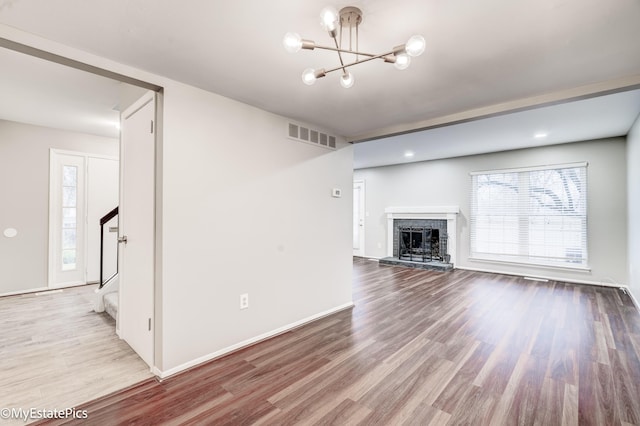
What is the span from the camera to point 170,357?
2229 mm

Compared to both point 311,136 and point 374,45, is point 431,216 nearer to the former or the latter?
point 311,136

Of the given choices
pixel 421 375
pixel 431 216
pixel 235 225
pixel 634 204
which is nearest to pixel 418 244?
pixel 431 216

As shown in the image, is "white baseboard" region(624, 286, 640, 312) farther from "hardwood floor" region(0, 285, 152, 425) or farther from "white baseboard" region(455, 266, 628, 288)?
"hardwood floor" region(0, 285, 152, 425)

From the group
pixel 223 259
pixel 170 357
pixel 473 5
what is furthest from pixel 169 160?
pixel 473 5

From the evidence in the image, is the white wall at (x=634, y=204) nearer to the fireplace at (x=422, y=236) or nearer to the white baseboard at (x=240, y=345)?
the fireplace at (x=422, y=236)

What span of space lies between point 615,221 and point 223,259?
20.6 feet

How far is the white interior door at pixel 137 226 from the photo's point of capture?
233 centimetres

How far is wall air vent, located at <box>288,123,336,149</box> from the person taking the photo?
3232 mm

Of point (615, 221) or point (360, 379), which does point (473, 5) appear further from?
point (615, 221)

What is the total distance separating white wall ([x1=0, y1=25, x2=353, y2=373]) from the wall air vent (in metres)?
0.08

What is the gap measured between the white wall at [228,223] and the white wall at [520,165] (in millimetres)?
4167

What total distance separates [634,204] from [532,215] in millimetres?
1623

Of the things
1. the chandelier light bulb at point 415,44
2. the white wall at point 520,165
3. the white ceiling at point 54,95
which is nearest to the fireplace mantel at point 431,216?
the white wall at point 520,165

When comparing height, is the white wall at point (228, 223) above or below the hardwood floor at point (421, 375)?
above
